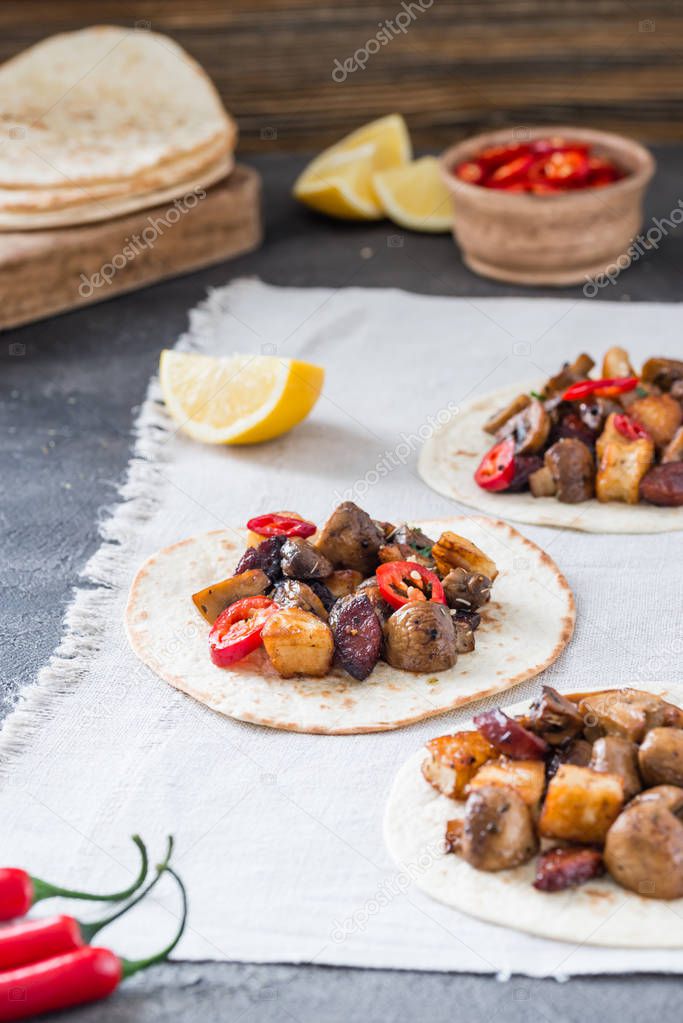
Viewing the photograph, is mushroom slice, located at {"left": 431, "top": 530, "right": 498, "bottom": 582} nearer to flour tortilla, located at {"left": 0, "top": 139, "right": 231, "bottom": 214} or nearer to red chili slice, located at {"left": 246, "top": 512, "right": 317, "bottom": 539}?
red chili slice, located at {"left": 246, "top": 512, "right": 317, "bottom": 539}

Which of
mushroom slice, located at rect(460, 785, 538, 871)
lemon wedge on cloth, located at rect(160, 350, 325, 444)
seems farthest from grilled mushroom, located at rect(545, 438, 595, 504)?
mushroom slice, located at rect(460, 785, 538, 871)

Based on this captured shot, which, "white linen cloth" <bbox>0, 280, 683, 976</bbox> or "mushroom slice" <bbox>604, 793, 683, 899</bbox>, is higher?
"mushroom slice" <bbox>604, 793, 683, 899</bbox>

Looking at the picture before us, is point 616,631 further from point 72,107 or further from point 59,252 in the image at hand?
point 72,107

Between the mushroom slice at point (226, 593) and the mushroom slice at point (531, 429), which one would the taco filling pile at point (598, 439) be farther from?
the mushroom slice at point (226, 593)

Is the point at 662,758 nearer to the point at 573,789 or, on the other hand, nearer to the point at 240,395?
the point at 573,789

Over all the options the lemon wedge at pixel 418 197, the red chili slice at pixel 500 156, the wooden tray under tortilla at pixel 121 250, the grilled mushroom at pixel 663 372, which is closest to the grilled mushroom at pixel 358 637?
the grilled mushroom at pixel 663 372
